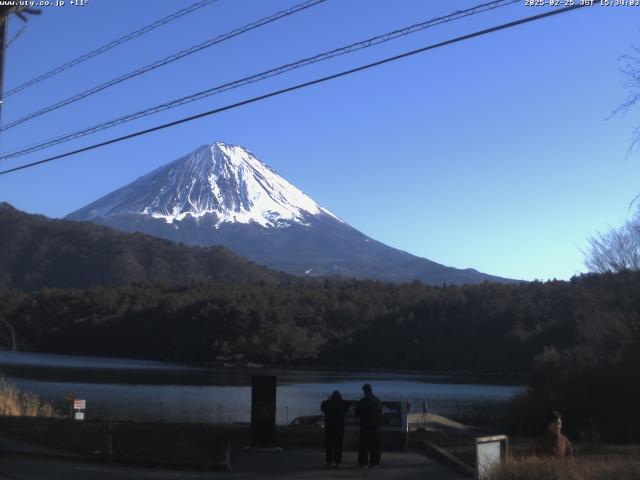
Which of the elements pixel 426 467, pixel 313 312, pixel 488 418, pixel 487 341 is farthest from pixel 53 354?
pixel 426 467

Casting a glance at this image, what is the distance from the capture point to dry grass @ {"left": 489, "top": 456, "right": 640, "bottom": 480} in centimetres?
1130

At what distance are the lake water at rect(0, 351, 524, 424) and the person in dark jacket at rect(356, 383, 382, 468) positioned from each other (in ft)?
68.7

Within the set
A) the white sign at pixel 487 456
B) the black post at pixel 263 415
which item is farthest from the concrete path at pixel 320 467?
→ the white sign at pixel 487 456

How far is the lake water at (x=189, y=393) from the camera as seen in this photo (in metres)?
41.0

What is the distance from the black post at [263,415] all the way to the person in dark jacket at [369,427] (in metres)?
2.49

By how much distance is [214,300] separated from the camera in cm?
11906

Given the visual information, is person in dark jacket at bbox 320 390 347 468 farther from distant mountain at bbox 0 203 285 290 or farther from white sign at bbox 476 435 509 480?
distant mountain at bbox 0 203 285 290

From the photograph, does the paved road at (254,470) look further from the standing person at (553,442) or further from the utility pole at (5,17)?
the utility pole at (5,17)

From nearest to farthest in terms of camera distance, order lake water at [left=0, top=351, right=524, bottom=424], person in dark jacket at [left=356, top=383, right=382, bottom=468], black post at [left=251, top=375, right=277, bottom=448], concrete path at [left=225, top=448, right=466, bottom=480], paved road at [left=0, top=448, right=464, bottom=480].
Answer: paved road at [left=0, top=448, right=464, bottom=480], concrete path at [left=225, top=448, right=466, bottom=480], person in dark jacket at [left=356, top=383, right=382, bottom=468], black post at [left=251, top=375, right=277, bottom=448], lake water at [left=0, top=351, right=524, bottom=424]

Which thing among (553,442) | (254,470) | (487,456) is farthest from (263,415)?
(553,442)

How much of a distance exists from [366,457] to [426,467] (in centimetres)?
128

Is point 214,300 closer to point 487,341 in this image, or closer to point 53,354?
point 53,354

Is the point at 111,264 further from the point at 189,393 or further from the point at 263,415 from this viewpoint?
the point at 263,415

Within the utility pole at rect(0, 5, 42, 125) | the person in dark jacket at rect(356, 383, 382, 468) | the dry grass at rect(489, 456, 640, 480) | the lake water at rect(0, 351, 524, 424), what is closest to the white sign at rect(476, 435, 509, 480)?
the dry grass at rect(489, 456, 640, 480)
